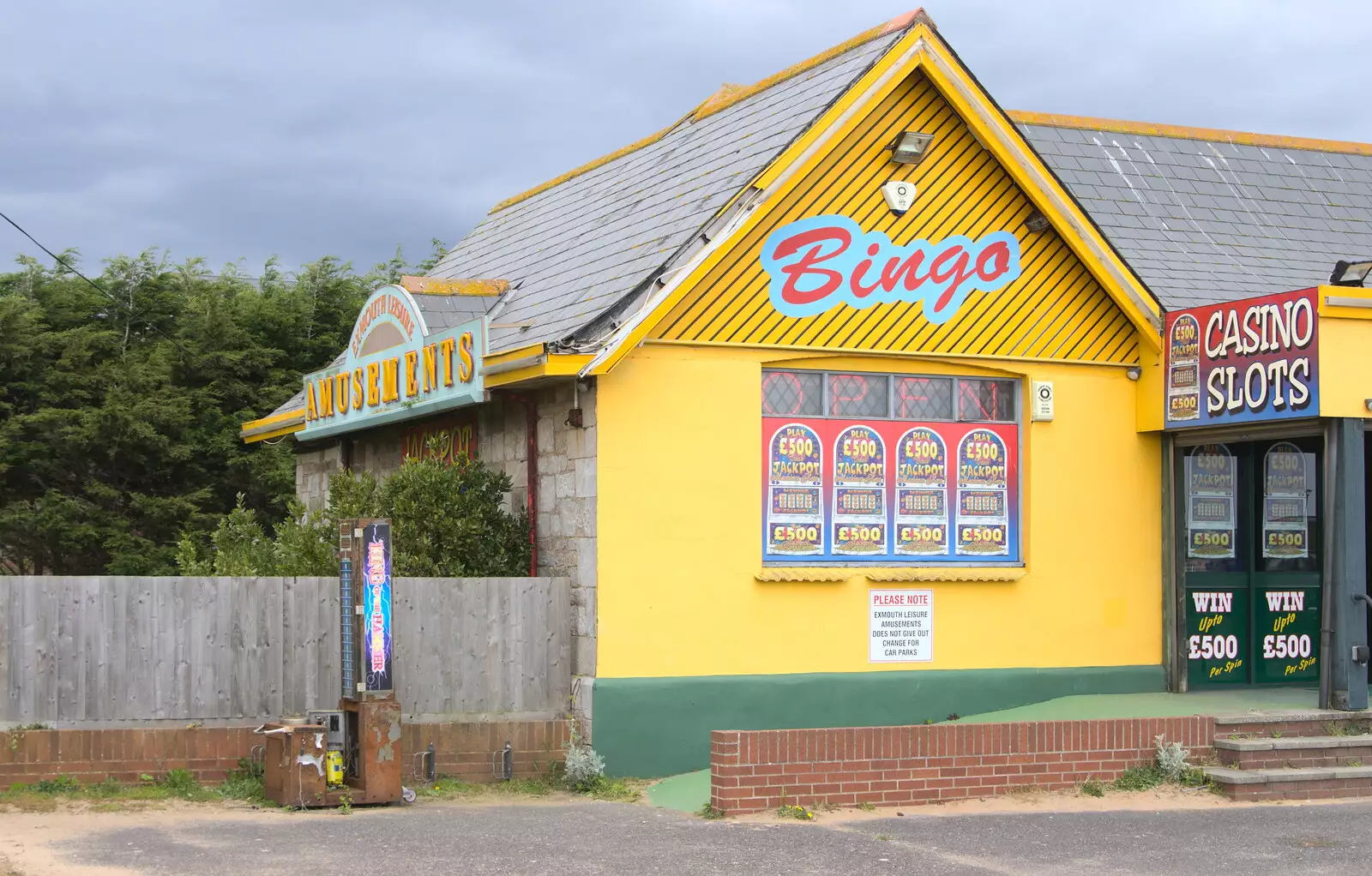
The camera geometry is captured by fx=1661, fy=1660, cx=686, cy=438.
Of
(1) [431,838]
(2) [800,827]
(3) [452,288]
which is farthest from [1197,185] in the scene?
(1) [431,838]

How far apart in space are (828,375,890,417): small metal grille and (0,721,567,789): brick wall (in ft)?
11.3

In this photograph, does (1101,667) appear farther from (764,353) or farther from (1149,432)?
(764,353)

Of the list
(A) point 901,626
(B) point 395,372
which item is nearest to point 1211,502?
(A) point 901,626

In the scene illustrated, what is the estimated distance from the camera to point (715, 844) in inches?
392

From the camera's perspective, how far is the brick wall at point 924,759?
10.9 m

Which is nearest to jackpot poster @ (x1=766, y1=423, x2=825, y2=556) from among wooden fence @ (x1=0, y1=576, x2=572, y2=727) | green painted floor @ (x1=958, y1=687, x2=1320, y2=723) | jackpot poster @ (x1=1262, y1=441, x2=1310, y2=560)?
wooden fence @ (x1=0, y1=576, x2=572, y2=727)

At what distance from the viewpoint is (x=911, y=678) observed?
13617mm

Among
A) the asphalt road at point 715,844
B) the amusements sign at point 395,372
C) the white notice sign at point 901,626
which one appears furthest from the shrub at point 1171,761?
the amusements sign at point 395,372

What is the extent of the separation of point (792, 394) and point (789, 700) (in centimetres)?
246

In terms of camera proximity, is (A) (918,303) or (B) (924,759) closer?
(B) (924,759)

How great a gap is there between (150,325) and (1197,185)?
1606 cm

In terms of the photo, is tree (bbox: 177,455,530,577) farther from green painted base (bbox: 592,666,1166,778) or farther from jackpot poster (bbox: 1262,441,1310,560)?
jackpot poster (bbox: 1262,441,1310,560)

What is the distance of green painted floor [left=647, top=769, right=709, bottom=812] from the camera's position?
11508 millimetres

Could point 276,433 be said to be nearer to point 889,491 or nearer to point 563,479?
point 563,479
